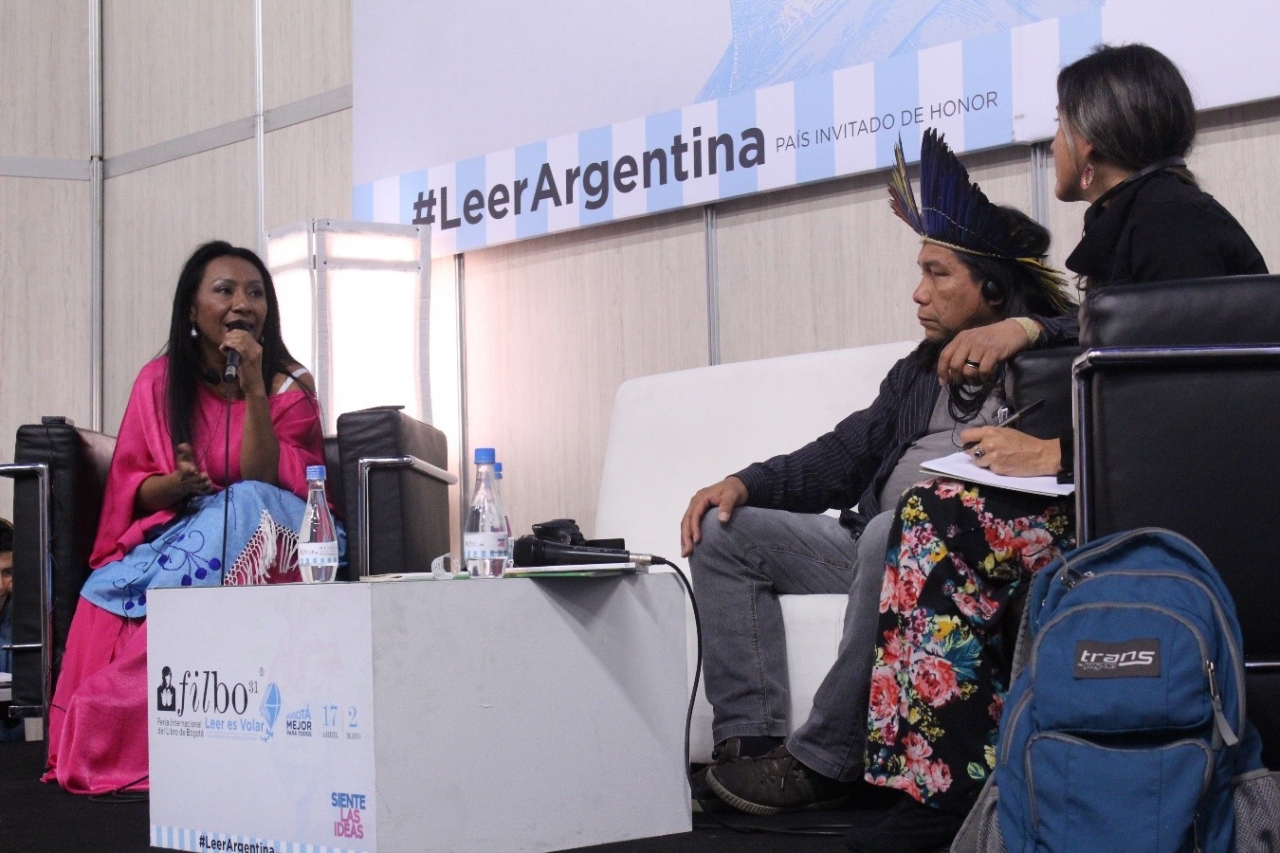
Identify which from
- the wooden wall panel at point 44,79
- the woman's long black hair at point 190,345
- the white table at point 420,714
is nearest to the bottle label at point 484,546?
the white table at point 420,714

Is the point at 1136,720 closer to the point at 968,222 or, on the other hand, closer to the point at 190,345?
the point at 968,222

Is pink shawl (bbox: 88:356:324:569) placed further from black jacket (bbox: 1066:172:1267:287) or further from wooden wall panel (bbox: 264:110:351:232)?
black jacket (bbox: 1066:172:1267:287)

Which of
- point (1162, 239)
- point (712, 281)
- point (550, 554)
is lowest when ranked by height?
point (550, 554)

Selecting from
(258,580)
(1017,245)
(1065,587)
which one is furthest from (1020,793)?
(258,580)

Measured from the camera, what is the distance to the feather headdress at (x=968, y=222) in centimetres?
240

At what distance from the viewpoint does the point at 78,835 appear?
228cm

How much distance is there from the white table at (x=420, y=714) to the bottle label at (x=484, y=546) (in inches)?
6.3

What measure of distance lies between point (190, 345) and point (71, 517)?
46 centimetres

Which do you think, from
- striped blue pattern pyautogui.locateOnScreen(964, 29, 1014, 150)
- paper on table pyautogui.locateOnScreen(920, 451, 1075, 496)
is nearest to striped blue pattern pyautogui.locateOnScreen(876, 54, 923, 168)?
striped blue pattern pyautogui.locateOnScreen(964, 29, 1014, 150)

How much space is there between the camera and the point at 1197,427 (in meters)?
1.68

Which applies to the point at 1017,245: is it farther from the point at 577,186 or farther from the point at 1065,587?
the point at 577,186

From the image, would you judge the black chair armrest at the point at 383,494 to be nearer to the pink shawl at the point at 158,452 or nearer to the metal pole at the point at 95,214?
the pink shawl at the point at 158,452

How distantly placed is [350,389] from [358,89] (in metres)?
1.06

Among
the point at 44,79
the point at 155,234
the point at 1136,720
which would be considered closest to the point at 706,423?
the point at 1136,720
